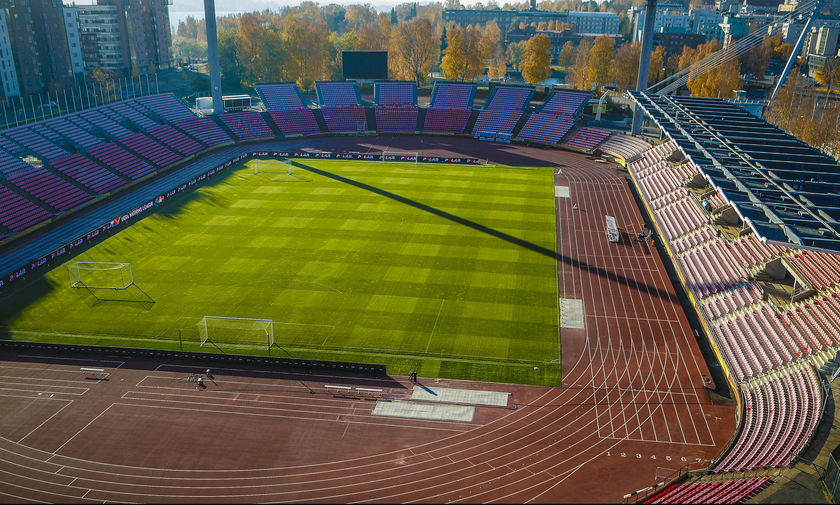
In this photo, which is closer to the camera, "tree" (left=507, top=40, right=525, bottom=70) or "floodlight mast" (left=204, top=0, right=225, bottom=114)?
"floodlight mast" (left=204, top=0, right=225, bottom=114)

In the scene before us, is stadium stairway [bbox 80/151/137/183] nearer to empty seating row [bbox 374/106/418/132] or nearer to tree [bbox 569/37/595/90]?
empty seating row [bbox 374/106/418/132]

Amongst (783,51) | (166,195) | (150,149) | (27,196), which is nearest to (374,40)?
(150,149)

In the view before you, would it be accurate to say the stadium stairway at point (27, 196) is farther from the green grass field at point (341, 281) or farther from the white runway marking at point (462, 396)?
the white runway marking at point (462, 396)

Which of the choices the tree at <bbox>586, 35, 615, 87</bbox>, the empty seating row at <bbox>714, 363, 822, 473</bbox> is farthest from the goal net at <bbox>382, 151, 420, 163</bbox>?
the empty seating row at <bbox>714, 363, 822, 473</bbox>

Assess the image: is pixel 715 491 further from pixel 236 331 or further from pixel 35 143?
pixel 35 143

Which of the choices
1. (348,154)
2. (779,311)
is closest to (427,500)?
(779,311)

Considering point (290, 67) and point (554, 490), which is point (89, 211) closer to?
point (554, 490)
